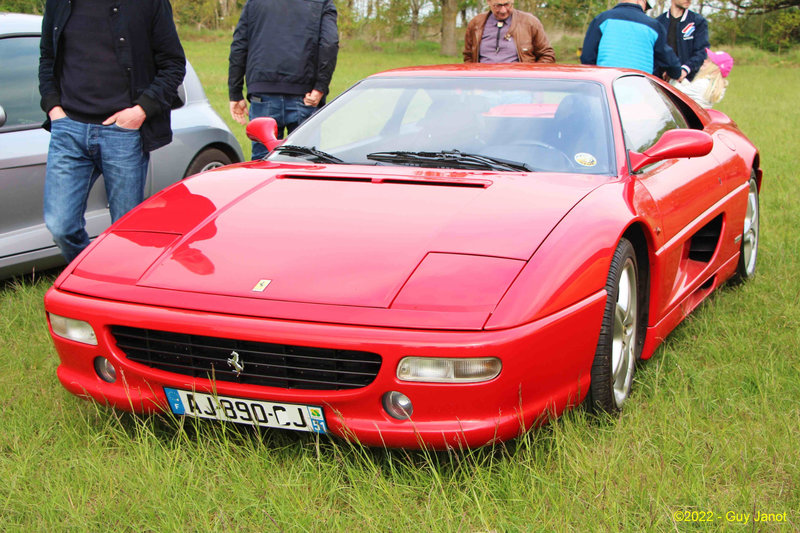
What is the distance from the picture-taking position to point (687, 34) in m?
7.62

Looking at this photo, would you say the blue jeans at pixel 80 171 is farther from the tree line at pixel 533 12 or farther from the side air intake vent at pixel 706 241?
the tree line at pixel 533 12

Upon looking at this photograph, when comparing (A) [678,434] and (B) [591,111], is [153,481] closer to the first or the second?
(A) [678,434]

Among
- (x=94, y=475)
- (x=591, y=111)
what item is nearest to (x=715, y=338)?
(x=591, y=111)

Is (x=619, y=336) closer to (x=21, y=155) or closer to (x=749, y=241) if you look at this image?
(x=749, y=241)

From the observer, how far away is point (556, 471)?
2.51 m

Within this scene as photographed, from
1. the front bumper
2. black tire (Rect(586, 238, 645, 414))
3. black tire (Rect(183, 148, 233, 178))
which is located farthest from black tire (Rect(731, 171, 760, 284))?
black tire (Rect(183, 148, 233, 178))

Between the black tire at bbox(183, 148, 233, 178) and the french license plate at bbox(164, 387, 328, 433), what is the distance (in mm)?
2972

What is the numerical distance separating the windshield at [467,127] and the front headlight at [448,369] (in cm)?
120

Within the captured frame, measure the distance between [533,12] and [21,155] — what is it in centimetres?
4497

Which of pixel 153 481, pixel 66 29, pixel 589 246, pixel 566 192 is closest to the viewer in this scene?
pixel 153 481

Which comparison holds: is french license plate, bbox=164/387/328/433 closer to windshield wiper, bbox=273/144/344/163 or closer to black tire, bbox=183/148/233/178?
windshield wiper, bbox=273/144/344/163

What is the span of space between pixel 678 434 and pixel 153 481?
164 cm

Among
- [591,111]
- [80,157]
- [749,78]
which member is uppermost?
[591,111]

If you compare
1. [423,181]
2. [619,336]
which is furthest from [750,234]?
[423,181]
